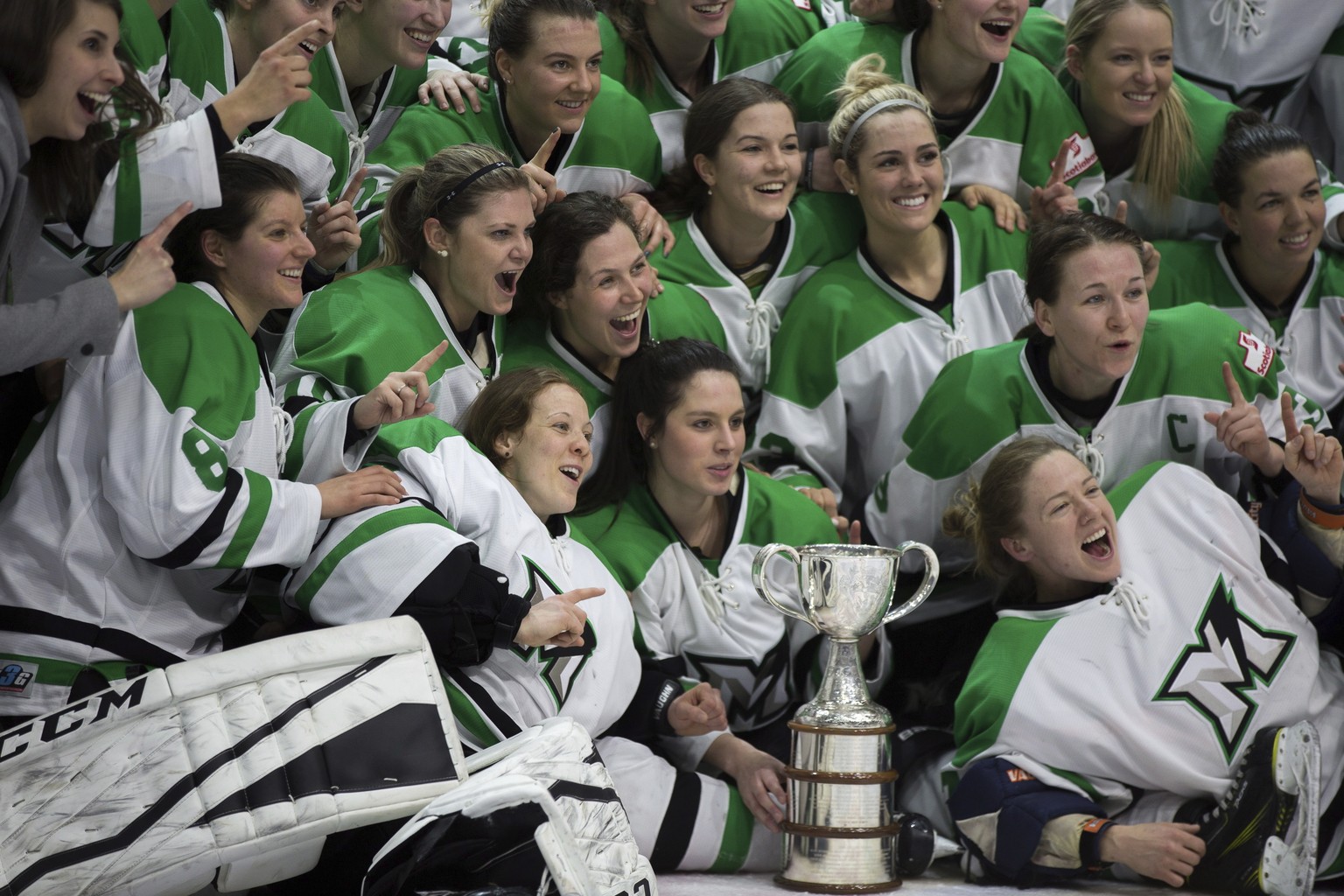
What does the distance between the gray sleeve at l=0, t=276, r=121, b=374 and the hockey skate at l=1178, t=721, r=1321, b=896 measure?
2.17 metres

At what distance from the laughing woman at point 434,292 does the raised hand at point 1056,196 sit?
1466 millimetres

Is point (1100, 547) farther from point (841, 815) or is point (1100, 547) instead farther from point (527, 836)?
point (527, 836)

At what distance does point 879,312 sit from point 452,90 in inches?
48.1

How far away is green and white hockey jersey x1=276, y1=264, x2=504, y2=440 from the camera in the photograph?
10.6ft

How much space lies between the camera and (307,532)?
274 centimetres

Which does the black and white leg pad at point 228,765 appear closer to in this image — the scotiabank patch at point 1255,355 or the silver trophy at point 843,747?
the silver trophy at point 843,747

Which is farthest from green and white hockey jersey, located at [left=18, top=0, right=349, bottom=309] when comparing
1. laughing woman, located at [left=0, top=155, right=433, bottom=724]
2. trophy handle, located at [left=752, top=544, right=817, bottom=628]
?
trophy handle, located at [left=752, top=544, right=817, bottom=628]

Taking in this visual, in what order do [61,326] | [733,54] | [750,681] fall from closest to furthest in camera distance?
[61,326] < [750,681] < [733,54]

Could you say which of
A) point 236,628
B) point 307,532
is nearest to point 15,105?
point 307,532

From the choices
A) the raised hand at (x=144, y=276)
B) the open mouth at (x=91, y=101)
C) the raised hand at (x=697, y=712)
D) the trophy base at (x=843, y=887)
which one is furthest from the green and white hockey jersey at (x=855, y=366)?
the open mouth at (x=91, y=101)

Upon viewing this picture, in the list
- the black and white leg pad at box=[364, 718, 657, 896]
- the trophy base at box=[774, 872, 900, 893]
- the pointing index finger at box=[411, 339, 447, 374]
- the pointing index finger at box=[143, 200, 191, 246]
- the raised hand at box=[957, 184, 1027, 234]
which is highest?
the raised hand at box=[957, 184, 1027, 234]

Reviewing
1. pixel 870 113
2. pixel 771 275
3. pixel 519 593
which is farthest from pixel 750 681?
pixel 870 113

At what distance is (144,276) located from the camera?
253 centimetres

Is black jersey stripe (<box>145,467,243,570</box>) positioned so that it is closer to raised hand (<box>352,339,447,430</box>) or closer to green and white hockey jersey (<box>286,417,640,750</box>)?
green and white hockey jersey (<box>286,417,640,750</box>)
